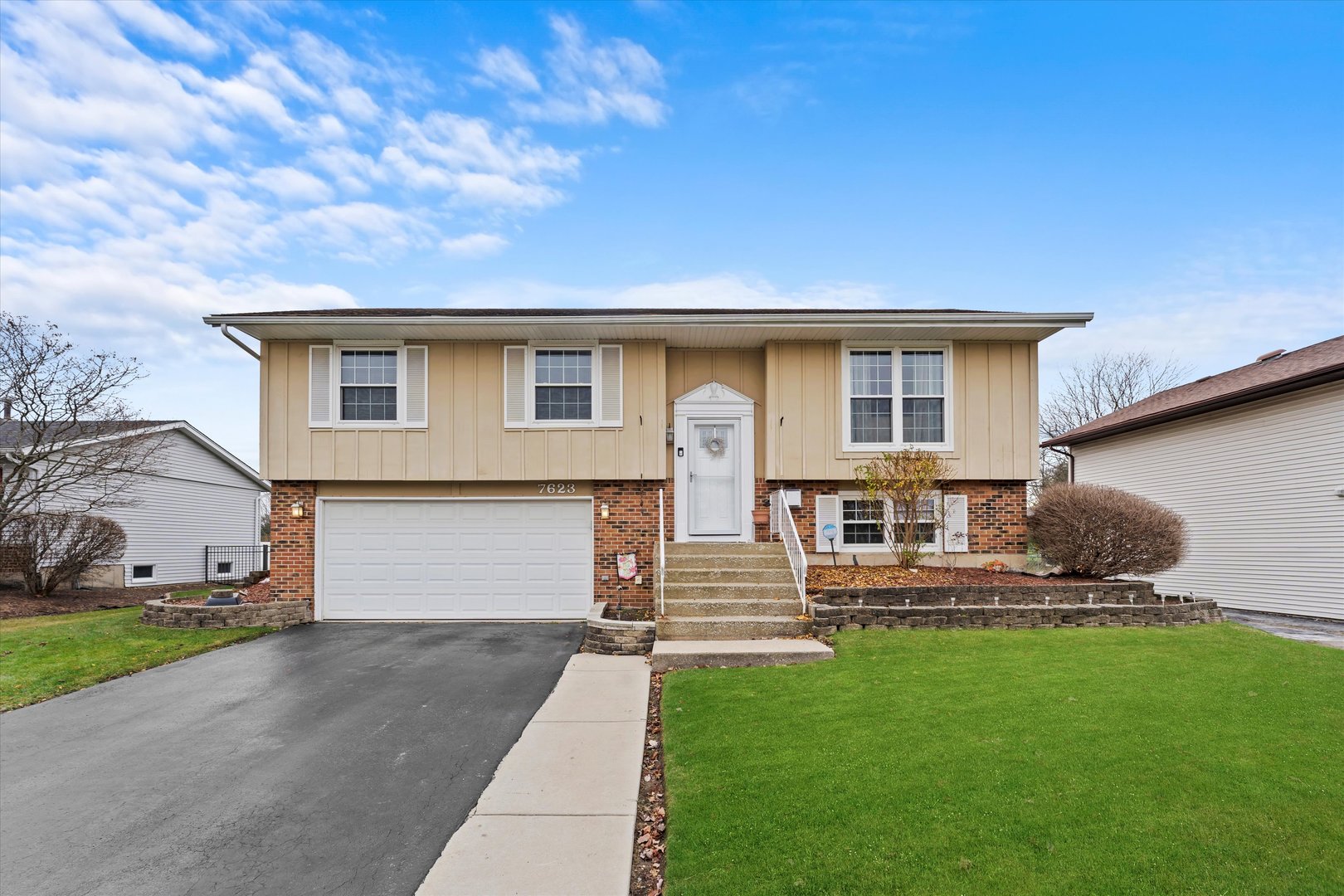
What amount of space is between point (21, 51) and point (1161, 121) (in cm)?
1981

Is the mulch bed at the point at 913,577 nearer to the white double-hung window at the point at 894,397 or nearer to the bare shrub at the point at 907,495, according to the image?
the bare shrub at the point at 907,495

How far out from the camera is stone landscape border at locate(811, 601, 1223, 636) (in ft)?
27.0

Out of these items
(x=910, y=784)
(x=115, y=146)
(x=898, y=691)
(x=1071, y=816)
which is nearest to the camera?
(x=1071, y=816)

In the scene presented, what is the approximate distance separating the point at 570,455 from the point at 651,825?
306 inches

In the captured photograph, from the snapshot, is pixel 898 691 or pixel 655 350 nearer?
pixel 898 691

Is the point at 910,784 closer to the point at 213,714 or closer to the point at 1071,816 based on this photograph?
the point at 1071,816

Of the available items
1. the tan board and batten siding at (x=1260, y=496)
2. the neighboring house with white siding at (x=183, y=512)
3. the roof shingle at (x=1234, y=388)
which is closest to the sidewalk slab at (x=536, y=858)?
the roof shingle at (x=1234, y=388)

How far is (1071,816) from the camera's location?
3.38 m

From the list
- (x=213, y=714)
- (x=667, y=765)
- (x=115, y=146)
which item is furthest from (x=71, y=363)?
(x=667, y=765)

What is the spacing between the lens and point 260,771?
15.7ft

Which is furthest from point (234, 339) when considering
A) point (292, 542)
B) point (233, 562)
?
point (233, 562)

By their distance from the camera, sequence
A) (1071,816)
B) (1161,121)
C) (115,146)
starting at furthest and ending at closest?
1. (1161,121)
2. (115,146)
3. (1071,816)

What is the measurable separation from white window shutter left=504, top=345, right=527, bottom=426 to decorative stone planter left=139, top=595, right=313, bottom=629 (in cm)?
463

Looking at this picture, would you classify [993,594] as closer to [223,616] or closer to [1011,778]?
[1011,778]
